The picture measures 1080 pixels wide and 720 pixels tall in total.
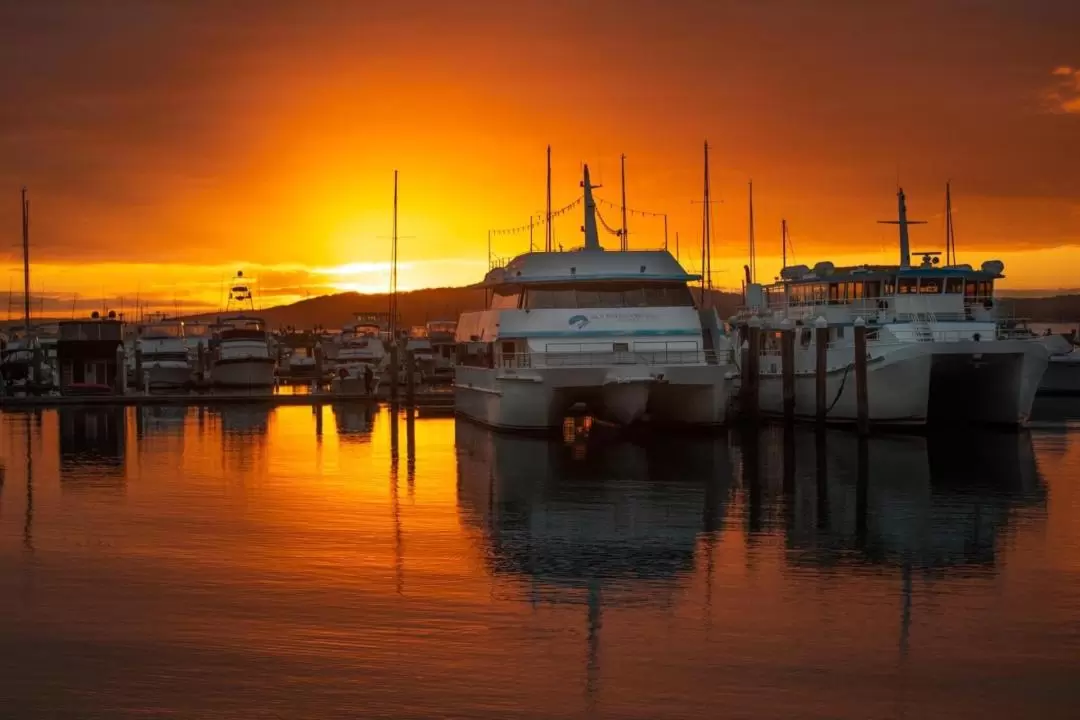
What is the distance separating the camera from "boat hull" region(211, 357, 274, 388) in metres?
70.4

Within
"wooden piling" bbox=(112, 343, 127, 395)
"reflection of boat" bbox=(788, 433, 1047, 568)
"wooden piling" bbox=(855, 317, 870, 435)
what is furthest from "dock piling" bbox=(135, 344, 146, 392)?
"wooden piling" bbox=(855, 317, 870, 435)

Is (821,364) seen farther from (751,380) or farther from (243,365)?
(243,365)

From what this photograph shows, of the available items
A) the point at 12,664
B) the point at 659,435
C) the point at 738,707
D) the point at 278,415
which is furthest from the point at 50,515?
the point at 278,415

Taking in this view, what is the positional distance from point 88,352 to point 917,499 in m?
47.0

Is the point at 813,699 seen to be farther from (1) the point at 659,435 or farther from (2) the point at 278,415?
(2) the point at 278,415

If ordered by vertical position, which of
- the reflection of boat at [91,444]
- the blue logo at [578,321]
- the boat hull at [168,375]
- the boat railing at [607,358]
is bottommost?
the reflection of boat at [91,444]

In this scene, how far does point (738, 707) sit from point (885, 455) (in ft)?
74.3

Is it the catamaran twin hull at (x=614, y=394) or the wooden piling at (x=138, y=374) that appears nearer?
the catamaran twin hull at (x=614, y=394)

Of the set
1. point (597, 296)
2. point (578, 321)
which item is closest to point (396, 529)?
point (578, 321)

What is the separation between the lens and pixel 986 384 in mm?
41000

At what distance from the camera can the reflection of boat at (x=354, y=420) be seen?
136ft

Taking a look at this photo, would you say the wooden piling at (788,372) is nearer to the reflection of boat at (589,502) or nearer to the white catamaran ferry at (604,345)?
the white catamaran ferry at (604,345)

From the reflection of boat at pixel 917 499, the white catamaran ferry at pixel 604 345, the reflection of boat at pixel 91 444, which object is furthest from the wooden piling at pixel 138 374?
the reflection of boat at pixel 917 499

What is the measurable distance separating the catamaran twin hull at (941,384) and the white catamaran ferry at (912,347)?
0.09 ft
